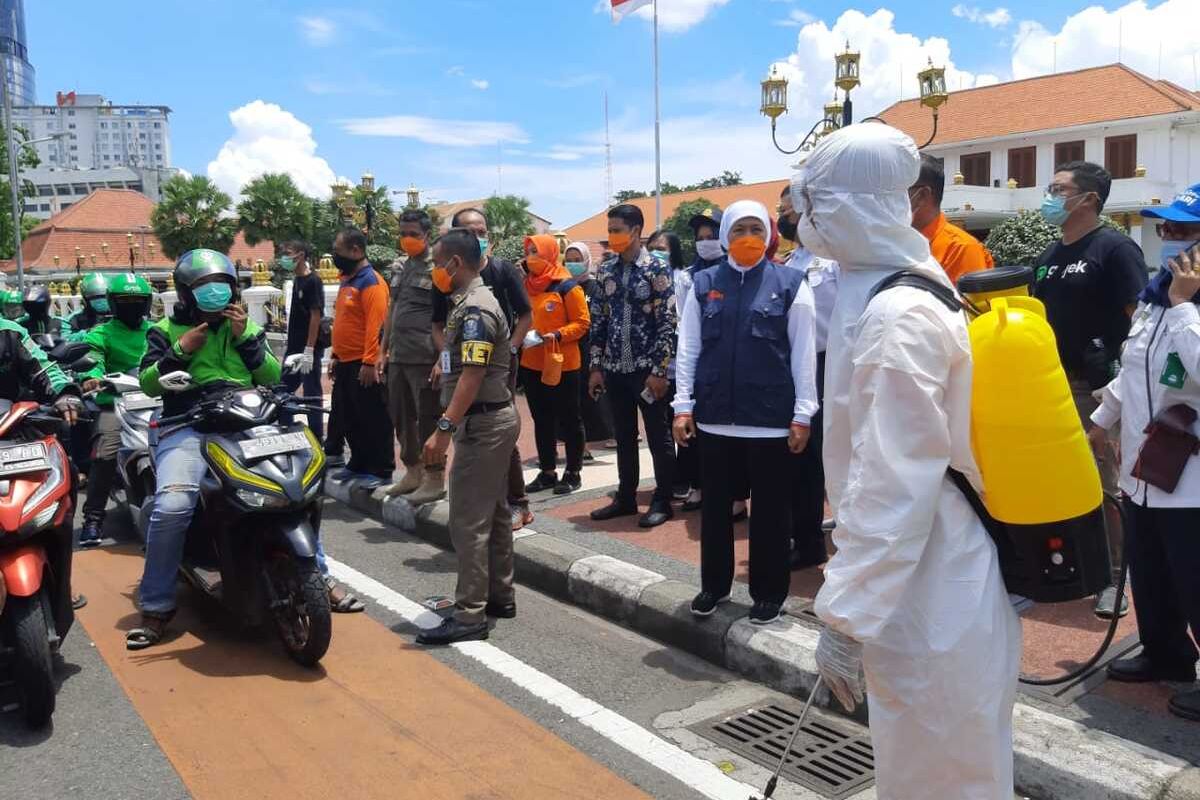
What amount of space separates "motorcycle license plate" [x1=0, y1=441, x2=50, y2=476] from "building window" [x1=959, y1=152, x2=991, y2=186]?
1858 inches

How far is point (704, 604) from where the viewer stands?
4.50 m

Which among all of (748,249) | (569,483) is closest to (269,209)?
(569,483)

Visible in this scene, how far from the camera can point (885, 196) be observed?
225cm

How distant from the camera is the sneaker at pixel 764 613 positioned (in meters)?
4.35

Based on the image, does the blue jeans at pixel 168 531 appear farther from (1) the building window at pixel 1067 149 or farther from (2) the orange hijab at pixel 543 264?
(1) the building window at pixel 1067 149

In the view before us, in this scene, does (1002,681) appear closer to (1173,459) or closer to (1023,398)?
(1023,398)

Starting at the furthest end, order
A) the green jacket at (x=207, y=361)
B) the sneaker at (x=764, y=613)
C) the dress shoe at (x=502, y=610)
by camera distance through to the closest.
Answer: the dress shoe at (x=502, y=610) → the green jacket at (x=207, y=361) → the sneaker at (x=764, y=613)

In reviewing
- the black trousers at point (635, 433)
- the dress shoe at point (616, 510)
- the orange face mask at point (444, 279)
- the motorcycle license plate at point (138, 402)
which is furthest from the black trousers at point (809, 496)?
the motorcycle license plate at point (138, 402)

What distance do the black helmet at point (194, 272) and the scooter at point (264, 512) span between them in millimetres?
435

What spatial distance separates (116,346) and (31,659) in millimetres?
3361

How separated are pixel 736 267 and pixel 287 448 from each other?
2258mm

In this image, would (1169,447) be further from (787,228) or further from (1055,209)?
(787,228)

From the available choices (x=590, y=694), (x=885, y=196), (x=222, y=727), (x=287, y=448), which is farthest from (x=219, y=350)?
(x=885, y=196)

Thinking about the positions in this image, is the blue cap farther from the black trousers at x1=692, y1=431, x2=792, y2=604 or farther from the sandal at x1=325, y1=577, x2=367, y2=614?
the sandal at x1=325, y1=577, x2=367, y2=614
